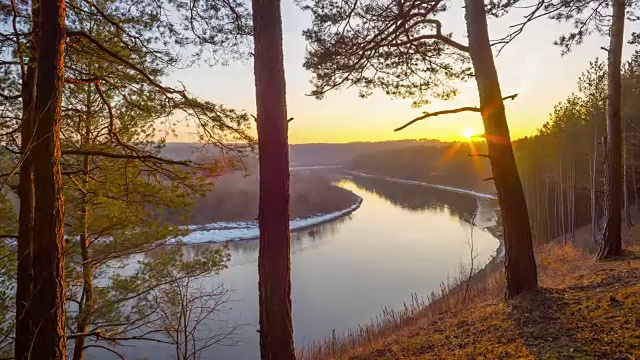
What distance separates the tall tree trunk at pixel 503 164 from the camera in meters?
4.90

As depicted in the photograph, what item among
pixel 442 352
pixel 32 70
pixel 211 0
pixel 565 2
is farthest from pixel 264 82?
pixel 565 2

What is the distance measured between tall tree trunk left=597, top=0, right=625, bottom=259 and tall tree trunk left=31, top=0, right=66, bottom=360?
8070 mm

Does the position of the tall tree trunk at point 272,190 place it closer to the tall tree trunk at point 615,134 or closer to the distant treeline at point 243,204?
the tall tree trunk at point 615,134

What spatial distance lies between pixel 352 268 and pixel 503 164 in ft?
41.0

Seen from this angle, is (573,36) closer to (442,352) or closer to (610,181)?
(610,181)

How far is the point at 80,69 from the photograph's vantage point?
4.29 m

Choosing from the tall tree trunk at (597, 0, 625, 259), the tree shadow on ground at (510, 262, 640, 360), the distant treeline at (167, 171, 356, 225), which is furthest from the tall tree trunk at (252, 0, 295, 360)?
the distant treeline at (167, 171, 356, 225)

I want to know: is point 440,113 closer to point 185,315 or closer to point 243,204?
point 185,315

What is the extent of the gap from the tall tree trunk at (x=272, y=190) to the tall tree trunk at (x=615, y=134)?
6.46 m

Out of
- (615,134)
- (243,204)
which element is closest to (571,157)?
(615,134)

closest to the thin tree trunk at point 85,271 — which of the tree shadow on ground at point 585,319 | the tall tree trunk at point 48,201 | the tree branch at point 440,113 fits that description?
the tall tree trunk at point 48,201

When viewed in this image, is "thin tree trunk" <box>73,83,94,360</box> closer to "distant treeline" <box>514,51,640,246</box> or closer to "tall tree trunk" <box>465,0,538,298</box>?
"tall tree trunk" <box>465,0,538,298</box>

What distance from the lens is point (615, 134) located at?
6.71m

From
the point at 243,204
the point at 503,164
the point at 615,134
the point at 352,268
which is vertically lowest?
the point at 352,268
